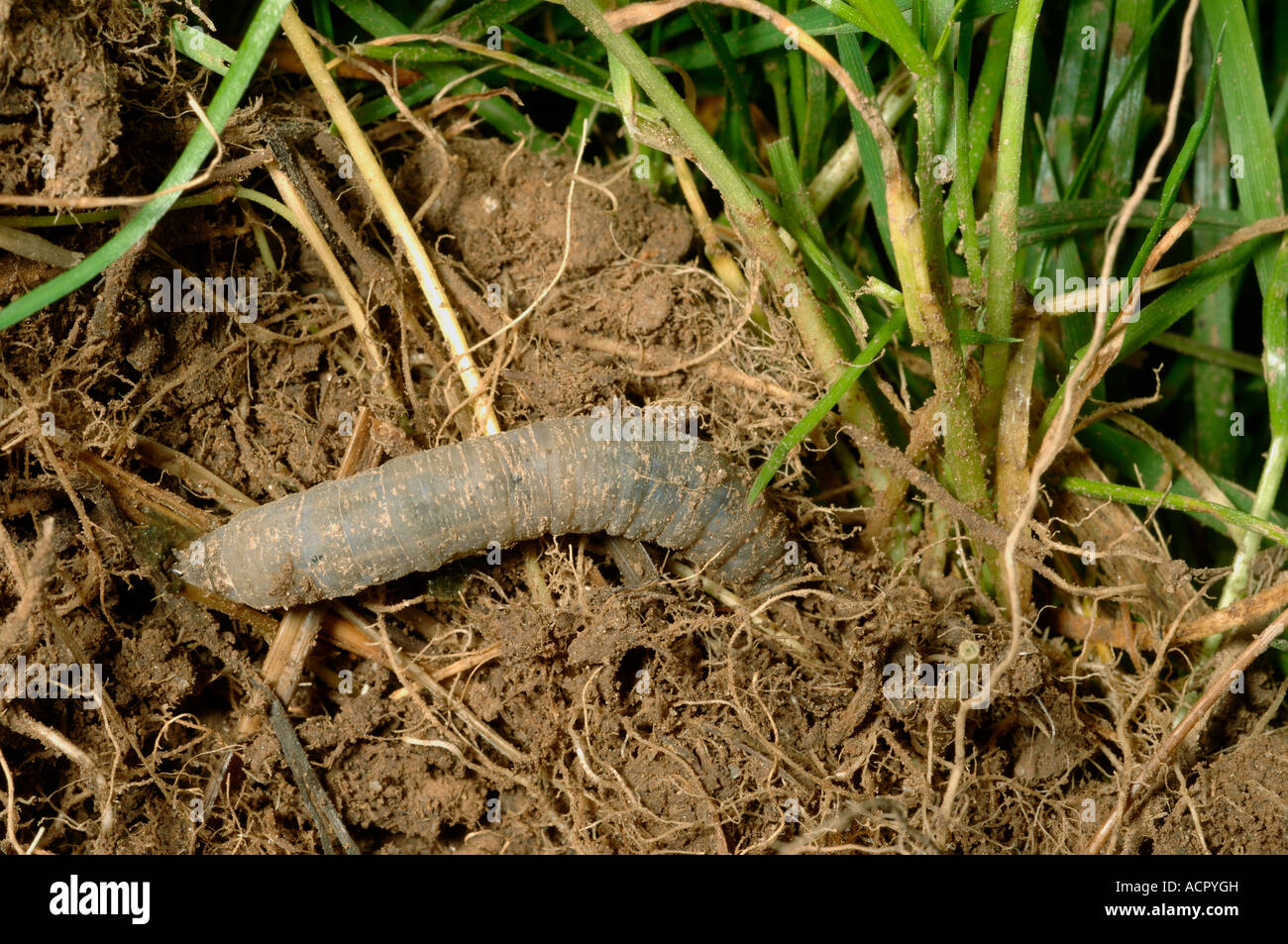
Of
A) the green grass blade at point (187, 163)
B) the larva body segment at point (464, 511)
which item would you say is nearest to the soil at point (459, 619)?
the larva body segment at point (464, 511)

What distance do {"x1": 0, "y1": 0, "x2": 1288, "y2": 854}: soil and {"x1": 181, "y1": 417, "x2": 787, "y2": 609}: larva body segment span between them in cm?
10

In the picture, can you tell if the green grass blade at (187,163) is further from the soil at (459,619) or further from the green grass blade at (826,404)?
the green grass blade at (826,404)

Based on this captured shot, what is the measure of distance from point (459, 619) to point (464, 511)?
27cm

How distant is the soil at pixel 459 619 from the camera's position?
158 cm

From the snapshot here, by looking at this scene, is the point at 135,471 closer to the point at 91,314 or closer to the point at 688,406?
the point at 91,314

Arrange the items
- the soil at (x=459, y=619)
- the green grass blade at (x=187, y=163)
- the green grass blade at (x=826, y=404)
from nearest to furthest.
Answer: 1. the green grass blade at (x=187, y=163)
2. the green grass blade at (x=826, y=404)
3. the soil at (x=459, y=619)

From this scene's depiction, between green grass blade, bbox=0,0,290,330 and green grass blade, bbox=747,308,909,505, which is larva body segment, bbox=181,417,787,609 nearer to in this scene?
green grass blade, bbox=747,308,909,505

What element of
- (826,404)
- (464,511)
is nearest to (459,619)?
(464,511)

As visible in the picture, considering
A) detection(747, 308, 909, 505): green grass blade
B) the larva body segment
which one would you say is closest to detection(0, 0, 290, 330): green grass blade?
the larva body segment

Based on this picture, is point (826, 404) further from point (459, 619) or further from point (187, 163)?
point (187, 163)

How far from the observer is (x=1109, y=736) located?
67.3 inches

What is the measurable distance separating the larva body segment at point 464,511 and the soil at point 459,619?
0.10 m

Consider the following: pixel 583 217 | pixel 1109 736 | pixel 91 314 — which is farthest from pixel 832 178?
pixel 91 314

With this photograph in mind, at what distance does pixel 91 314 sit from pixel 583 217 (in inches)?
36.1
